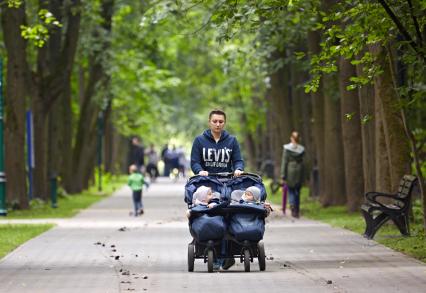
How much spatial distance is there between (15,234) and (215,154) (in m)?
8.14

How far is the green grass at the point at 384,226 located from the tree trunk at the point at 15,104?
6.62 m

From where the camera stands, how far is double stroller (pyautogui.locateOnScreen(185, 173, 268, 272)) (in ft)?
47.4

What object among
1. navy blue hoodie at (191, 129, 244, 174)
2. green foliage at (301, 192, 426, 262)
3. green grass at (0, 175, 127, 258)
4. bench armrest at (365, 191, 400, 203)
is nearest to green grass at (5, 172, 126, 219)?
green grass at (0, 175, 127, 258)

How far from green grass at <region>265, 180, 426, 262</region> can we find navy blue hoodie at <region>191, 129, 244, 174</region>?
2.80 metres

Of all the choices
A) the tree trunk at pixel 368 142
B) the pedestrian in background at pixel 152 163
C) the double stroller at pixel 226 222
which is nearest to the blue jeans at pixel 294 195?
the tree trunk at pixel 368 142

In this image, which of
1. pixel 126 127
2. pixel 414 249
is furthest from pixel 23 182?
pixel 126 127

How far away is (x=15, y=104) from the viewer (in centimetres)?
2977

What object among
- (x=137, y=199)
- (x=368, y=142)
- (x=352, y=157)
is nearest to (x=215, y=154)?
(x=368, y=142)

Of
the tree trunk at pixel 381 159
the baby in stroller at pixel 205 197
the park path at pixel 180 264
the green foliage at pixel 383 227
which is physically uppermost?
the tree trunk at pixel 381 159

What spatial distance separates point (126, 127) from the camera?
70688 millimetres

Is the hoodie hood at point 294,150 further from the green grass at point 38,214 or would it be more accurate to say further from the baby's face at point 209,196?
the baby's face at point 209,196

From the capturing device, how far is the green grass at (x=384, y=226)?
17.9 m

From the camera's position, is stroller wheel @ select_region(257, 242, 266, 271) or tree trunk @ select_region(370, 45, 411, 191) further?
tree trunk @ select_region(370, 45, 411, 191)

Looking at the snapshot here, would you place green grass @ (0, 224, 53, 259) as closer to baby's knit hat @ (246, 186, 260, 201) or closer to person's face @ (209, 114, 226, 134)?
person's face @ (209, 114, 226, 134)
